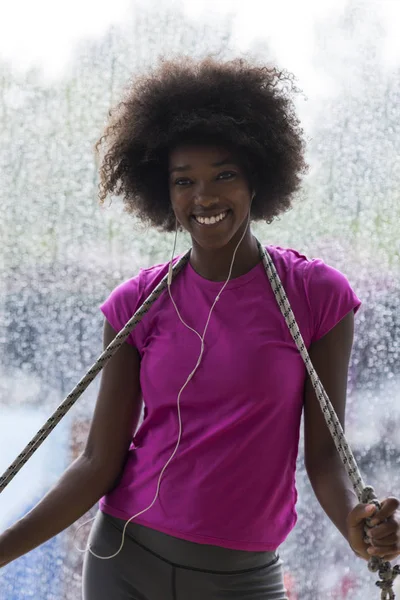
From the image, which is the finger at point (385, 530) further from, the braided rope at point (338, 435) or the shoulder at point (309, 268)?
the shoulder at point (309, 268)

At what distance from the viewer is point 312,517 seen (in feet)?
4.65

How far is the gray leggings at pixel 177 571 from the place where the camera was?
970 millimetres

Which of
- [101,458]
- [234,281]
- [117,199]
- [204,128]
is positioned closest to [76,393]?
[101,458]

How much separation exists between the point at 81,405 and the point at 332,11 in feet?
2.42

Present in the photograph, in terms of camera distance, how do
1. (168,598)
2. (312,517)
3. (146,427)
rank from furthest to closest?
(312,517)
(146,427)
(168,598)

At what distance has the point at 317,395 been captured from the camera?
3.07 feet

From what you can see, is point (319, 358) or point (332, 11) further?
point (332, 11)

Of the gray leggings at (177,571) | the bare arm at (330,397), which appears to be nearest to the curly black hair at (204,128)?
the bare arm at (330,397)

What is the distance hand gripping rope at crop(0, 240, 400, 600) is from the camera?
851mm

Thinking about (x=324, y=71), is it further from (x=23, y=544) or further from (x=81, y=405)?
(x=23, y=544)

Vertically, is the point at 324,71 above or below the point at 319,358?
above

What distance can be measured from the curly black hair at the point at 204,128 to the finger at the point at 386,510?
1.45ft

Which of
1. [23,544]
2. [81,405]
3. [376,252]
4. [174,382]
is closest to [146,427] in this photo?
[174,382]

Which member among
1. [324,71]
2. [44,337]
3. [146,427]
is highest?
[324,71]
